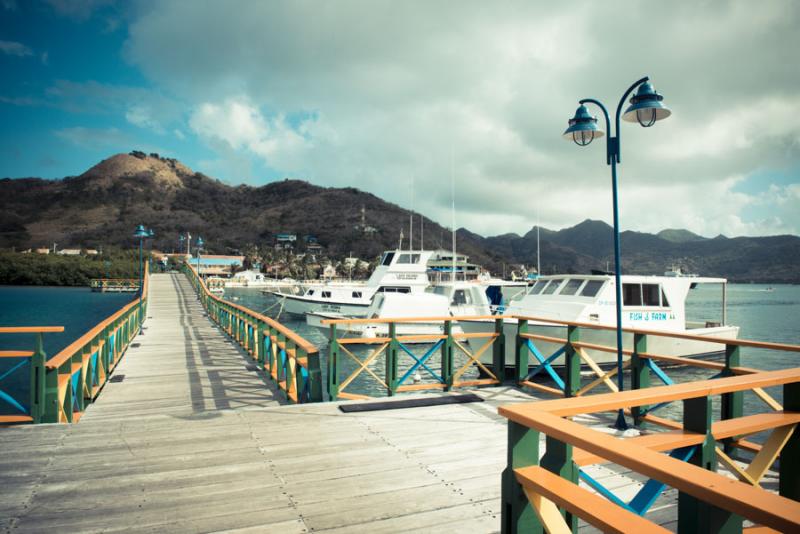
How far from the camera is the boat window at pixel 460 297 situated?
24.1 metres

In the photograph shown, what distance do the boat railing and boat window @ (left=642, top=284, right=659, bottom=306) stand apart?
13.6 metres

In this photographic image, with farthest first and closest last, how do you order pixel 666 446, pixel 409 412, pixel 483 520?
pixel 409 412
pixel 483 520
pixel 666 446

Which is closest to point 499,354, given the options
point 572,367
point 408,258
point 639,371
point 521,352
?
point 521,352

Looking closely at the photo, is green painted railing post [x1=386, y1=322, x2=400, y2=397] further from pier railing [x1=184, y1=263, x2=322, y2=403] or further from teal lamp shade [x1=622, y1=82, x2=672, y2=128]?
teal lamp shade [x1=622, y1=82, x2=672, y2=128]

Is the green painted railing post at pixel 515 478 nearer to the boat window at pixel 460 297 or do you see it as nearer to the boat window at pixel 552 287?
the boat window at pixel 552 287

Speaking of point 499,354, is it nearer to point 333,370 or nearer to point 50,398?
point 333,370

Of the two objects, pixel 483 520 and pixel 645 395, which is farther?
pixel 483 520

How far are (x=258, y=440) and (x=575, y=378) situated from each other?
424cm

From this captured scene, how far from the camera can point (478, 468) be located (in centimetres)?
416

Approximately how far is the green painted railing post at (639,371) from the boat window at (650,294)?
1091cm

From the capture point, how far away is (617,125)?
6.46 m

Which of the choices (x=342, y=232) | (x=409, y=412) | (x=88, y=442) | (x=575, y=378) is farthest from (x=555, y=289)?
(x=342, y=232)

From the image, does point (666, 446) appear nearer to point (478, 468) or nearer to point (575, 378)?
point (478, 468)

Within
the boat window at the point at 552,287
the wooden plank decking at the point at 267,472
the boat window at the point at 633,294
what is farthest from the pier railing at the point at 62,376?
the boat window at the point at 633,294
